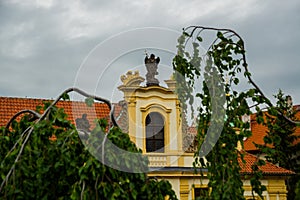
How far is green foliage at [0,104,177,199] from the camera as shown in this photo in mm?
4879

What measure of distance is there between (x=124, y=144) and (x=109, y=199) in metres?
0.73

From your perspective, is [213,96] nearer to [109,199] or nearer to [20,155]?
[109,199]

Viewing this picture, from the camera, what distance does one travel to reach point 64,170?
17.2ft

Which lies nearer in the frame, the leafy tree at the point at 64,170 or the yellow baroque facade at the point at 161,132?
the leafy tree at the point at 64,170

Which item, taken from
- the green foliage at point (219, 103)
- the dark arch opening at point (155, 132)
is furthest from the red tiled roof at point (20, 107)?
the green foliage at point (219, 103)

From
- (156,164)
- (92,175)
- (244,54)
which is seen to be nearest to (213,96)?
(244,54)

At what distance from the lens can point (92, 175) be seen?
4.86 metres

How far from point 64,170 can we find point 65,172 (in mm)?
31

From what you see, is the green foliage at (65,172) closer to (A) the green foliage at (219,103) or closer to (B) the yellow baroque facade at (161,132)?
(A) the green foliage at (219,103)

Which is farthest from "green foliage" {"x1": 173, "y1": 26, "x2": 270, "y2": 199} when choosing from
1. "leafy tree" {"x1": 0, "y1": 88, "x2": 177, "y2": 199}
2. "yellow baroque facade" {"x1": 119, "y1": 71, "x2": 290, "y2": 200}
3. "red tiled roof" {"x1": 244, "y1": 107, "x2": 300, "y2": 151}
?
"red tiled roof" {"x1": 244, "y1": 107, "x2": 300, "y2": 151}

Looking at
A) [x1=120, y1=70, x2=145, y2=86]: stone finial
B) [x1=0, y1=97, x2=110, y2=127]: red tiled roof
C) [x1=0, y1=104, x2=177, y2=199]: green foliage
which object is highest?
[x1=120, y1=70, x2=145, y2=86]: stone finial

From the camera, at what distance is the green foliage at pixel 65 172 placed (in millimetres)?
4879

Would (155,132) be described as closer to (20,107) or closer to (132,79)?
(132,79)

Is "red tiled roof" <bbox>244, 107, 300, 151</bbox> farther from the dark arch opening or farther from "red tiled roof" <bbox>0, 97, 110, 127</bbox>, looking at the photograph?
"red tiled roof" <bbox>0, 97, 110, 127</bbox>
